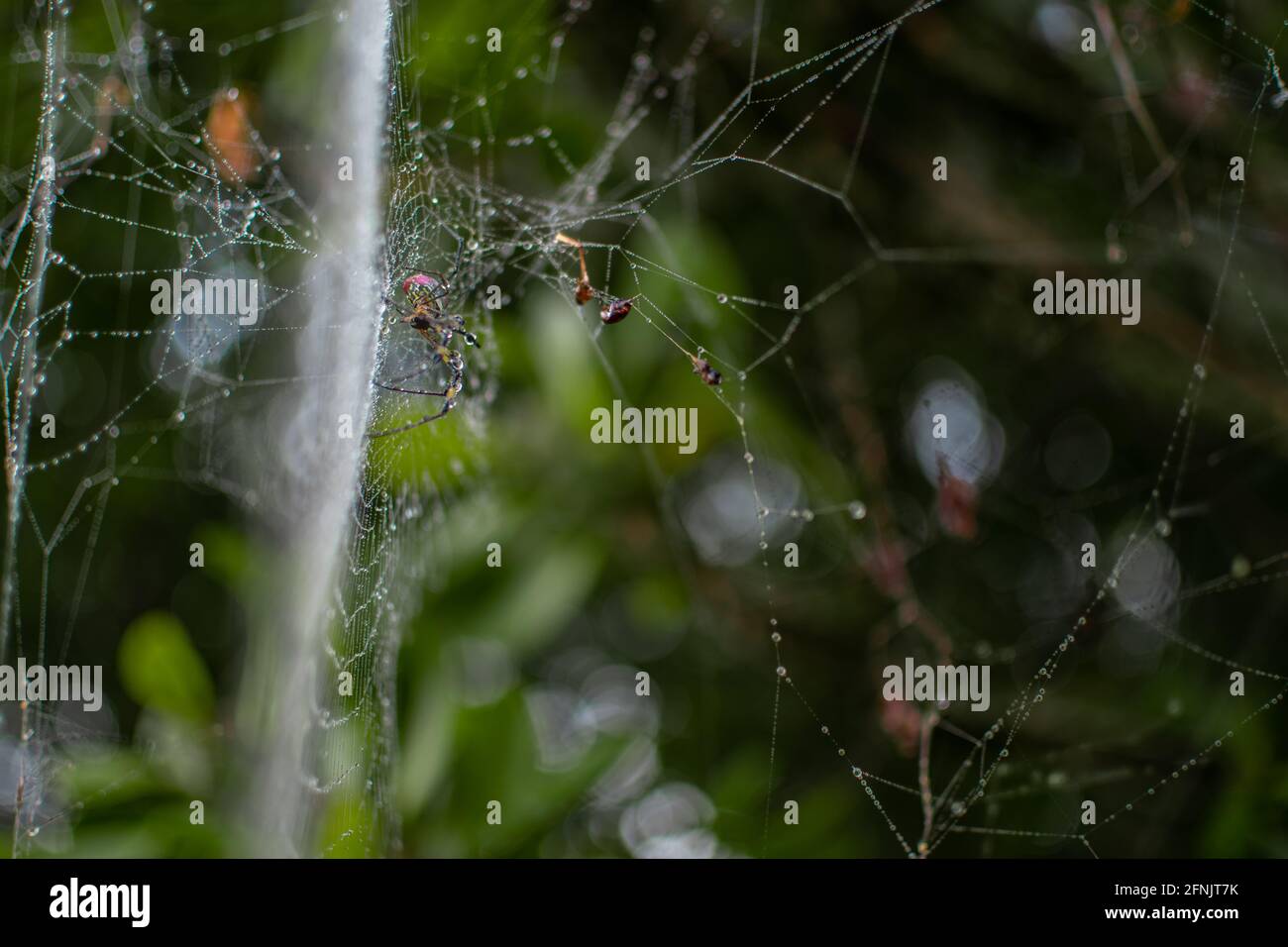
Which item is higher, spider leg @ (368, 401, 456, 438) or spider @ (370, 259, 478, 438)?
spider @ (370, 259, 478, 438)

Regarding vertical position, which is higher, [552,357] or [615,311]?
[552,357]

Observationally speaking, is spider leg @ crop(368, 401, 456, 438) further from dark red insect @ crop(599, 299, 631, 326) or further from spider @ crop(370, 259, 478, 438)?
dark red insect @ crop(599, 299, 631, 326)

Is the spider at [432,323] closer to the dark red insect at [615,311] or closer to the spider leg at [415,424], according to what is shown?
the spider leg at [415,424]

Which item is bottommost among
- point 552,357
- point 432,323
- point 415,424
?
point 415,424

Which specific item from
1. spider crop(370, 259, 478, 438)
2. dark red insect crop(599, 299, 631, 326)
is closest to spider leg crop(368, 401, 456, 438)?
spider crop(370, 259, 478, 438)

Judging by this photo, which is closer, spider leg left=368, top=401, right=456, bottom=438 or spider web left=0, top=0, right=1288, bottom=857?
spider leg left=368, top=401, right=456, bottom=438

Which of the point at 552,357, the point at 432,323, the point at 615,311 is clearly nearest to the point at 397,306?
the point at 432,323

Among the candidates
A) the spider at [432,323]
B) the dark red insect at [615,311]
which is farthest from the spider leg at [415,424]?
the dark red insect at [615,311]

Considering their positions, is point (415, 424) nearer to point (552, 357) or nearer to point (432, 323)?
point (432, 323)
